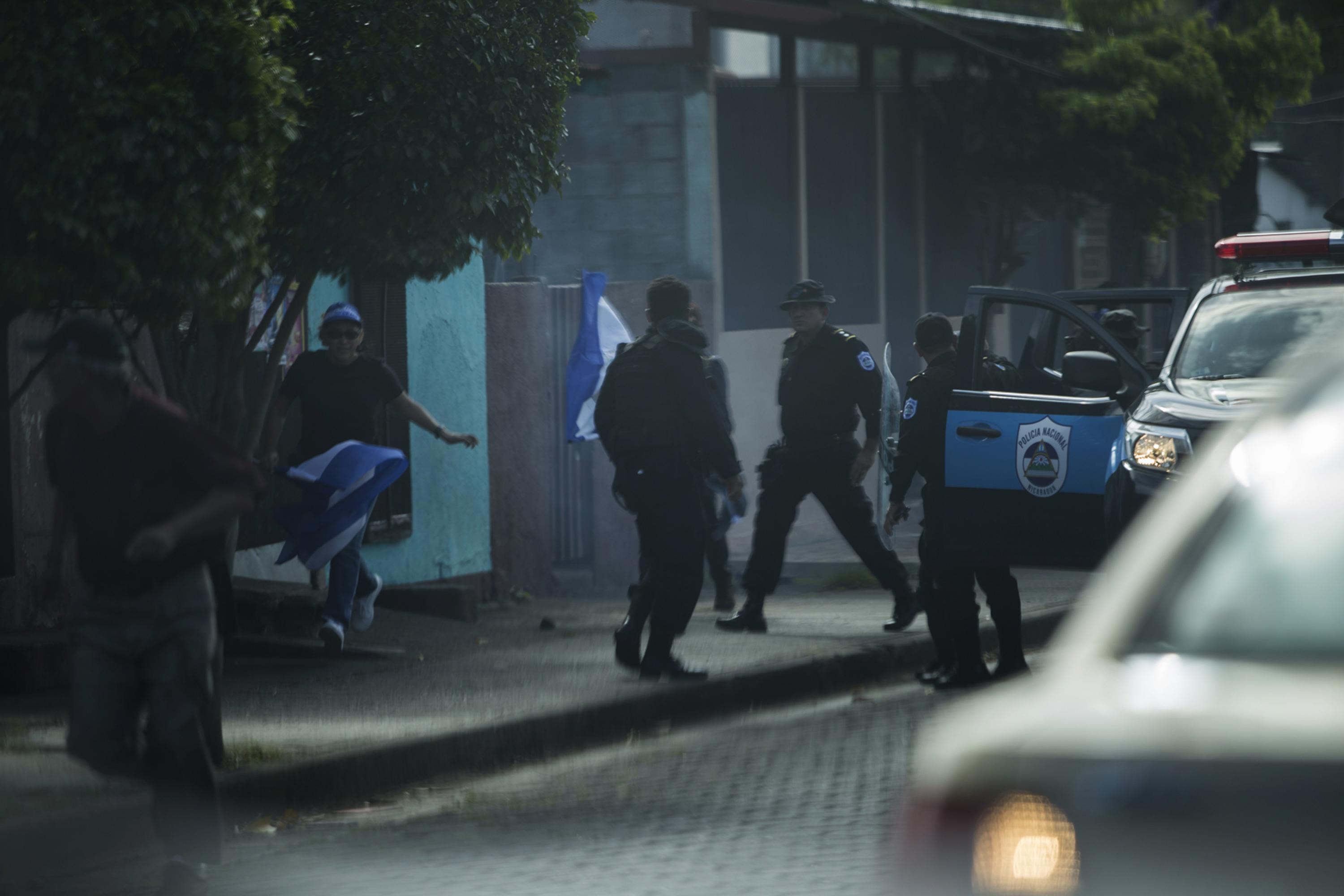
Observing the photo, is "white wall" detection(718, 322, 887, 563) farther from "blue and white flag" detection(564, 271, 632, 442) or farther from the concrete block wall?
"blue and white flag" detection(564, 271, 632, 442)

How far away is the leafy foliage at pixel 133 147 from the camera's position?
6.22m

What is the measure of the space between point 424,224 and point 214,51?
1.78 metres

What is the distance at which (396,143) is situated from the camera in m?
7.87

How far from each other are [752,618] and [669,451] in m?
2.25

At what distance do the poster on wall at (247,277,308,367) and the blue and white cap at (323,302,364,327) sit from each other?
0.21 meters

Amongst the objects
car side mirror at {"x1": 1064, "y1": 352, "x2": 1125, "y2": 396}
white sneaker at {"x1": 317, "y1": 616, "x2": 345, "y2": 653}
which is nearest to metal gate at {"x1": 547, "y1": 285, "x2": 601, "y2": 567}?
white sneaker at {"x1": 317, "y1": 616, "x2": 345, "y2": 653}

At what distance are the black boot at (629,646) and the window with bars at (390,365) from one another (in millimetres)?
3043

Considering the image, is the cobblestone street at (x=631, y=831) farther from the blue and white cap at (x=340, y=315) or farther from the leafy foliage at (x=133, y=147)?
the blue and white cap at (x=340, y=315)

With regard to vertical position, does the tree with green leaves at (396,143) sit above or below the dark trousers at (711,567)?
above

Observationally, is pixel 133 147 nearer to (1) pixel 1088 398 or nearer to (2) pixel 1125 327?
(1) pixel 1088 398

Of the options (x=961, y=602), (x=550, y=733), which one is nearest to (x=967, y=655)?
(x=961, y=602)

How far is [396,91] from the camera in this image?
7.93 metres

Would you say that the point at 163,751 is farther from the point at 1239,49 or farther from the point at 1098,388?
the point at 1239,49

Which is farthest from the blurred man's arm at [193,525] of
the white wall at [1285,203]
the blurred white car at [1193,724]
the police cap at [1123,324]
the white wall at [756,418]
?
the white wall at [1285,203]
